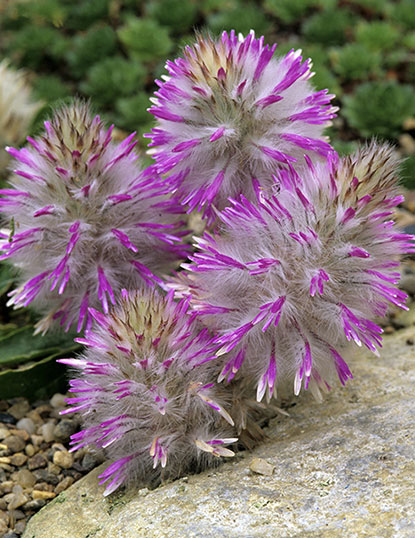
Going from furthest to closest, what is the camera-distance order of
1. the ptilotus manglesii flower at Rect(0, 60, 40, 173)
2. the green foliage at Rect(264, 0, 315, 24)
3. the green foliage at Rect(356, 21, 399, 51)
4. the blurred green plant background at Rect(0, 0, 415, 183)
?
1. the green foliage at Rect(264, 0, 315, 24)
2. the green foliage at Rect(356, 21, 399, 51)
3. the blurred green plant background at Rect(0, 0, 415, 183)
4. the ptilotus manglesii flower at Rect(0, 60, 40, 173)

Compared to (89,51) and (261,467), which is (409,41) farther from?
(261,467)

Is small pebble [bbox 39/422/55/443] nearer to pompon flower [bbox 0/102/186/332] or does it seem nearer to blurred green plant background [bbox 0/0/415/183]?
pompon flower [bbox 0/102/186/332]

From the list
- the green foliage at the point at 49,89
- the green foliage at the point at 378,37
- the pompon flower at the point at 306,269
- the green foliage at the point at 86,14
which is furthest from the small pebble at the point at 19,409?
the green foliage at the point at 86,14

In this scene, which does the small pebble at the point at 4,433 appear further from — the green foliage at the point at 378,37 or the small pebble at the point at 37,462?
the green foliage at the point at 378,37

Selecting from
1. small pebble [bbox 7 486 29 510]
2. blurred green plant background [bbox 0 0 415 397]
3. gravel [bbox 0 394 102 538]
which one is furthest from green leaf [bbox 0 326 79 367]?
blurred green plant background [bbox 0 0 415 397]

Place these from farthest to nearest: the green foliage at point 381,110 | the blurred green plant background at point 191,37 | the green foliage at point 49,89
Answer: the green foliage at point 49,89 < the blurred green plant background at point 191,37 < the green foliage at point 381,110

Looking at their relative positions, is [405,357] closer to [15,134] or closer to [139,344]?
[139,344]
